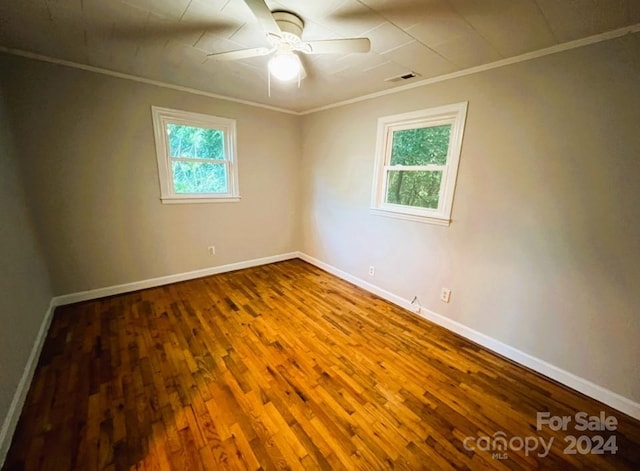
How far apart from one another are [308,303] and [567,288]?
7.45 feet

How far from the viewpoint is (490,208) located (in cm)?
213

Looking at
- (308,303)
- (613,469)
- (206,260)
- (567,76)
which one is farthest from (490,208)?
(206,260)

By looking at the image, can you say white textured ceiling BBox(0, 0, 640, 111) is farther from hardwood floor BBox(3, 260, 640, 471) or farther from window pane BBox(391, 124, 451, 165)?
hardwood floor BBox(3, 260, 640, 471)

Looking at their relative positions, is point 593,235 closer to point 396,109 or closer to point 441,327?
point 441,327

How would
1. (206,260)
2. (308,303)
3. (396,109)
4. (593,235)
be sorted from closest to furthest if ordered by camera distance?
1. (593,235)
2. (396,109)
3. (308,303)
4. (206,260)

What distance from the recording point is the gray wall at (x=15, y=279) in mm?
1492

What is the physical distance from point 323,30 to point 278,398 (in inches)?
96.1

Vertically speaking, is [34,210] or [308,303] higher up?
[34,210]

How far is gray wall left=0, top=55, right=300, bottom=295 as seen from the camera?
232 cm

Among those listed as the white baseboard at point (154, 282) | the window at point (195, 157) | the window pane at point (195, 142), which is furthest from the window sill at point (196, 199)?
the white baseboard at point (154, 282)

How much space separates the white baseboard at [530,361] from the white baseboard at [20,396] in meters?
3.04

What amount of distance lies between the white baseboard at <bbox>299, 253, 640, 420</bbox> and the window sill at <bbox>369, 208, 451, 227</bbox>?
938 mm

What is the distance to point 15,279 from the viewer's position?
176 cm

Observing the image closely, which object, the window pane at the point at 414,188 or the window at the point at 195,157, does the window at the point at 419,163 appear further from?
the window at the point at 195,157
